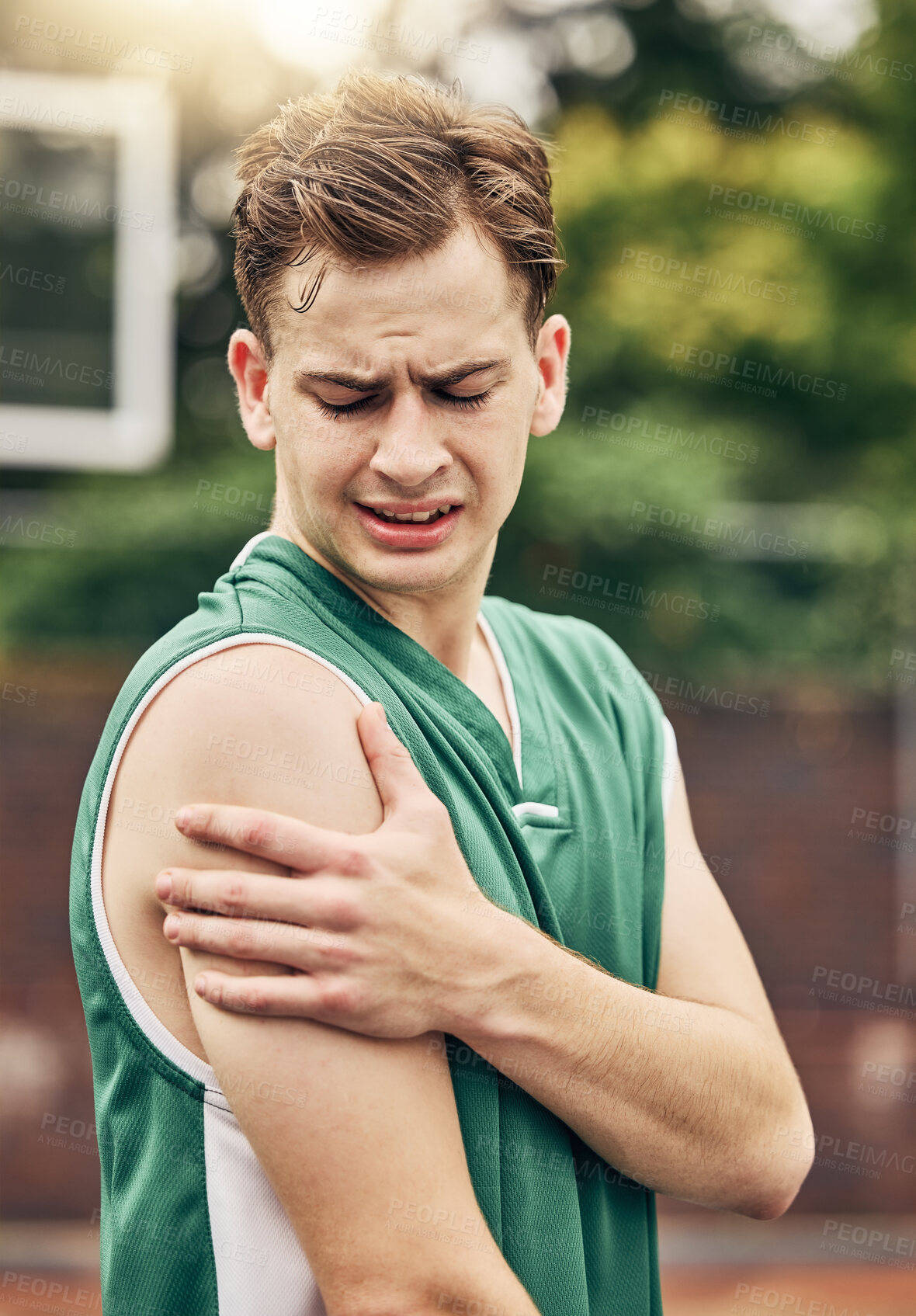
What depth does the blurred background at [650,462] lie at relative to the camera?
491 cm

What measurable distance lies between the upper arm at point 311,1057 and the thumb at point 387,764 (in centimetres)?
1

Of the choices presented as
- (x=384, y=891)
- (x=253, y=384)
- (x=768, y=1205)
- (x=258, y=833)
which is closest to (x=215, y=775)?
(x=258, y=833)

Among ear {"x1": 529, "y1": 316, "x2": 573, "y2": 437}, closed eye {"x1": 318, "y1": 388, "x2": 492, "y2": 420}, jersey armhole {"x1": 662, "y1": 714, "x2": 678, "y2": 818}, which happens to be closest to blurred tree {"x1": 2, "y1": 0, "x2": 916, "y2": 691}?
jersey armhole {"x1": 662, "y1": 714, "x2": 678, "y2": 818}

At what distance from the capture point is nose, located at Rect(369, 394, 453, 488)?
4.12ft

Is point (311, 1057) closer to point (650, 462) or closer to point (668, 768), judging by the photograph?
point (668, 768)

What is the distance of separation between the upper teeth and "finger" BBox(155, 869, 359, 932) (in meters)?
0.41

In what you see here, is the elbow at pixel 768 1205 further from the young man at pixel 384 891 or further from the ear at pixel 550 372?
the ear at pixel 550 372

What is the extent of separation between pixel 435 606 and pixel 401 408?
272 millimetres

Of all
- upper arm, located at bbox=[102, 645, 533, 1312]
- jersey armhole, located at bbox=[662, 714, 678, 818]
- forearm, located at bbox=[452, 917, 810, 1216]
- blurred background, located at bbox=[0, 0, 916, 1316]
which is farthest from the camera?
blurred background, located at bbox=[0, 0, 916, 1316]

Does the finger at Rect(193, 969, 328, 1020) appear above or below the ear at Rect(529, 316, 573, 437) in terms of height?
below

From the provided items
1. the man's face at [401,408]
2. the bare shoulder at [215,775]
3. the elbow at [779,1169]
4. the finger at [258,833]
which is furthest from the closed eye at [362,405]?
the elbow at [779,1169]

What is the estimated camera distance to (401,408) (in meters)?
1.26

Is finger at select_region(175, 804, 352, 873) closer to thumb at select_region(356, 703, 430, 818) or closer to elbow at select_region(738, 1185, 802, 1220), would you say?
thumb at select_region(356, 703, 430, 818)

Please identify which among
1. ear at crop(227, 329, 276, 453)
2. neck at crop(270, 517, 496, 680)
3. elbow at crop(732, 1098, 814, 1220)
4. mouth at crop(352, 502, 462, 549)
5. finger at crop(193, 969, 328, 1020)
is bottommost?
elbow at crop(732, 1098, 814, 1220)
